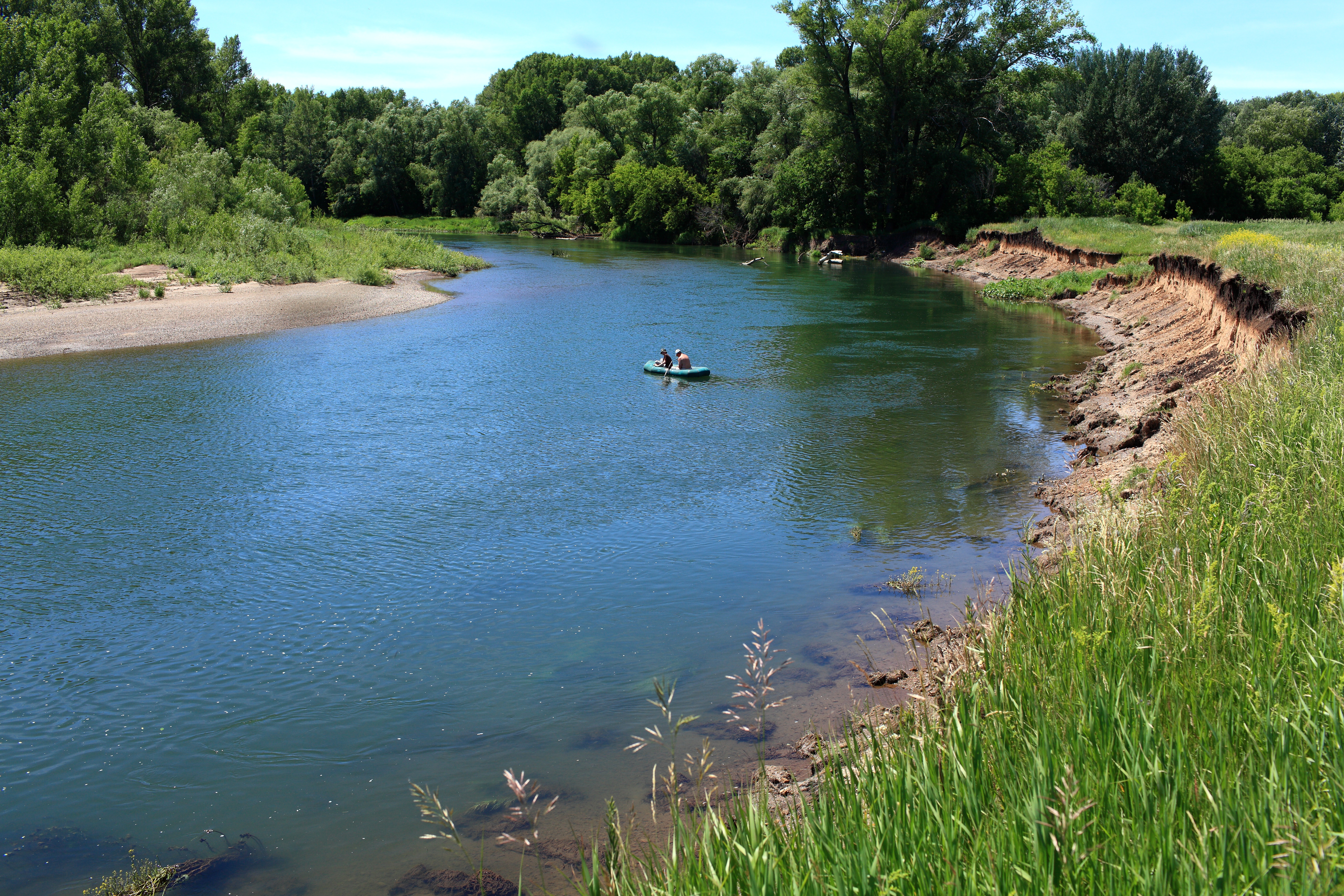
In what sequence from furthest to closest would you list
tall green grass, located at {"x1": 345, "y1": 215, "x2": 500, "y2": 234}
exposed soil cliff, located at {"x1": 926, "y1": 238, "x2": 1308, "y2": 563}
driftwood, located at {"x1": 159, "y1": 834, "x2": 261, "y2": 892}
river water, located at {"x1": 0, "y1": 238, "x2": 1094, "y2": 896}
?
tall green grass, located at {"x1": 345, "y1": 215, "x2": 500, "y2": 234} < exposed soil cliff, located at {"x1": 926, "y1": 238, "x2": 1308, "y2": 563} < river water, located at {"x1": 0, "y1": 238, "x2": 1094, "y2": 896} < driftwood, located at {"x1": 159, "y1": 834, "x2": 261, "y2": 892}

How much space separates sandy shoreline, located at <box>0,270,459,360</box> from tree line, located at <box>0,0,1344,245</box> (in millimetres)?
8816

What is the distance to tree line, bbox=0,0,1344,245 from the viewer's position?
143 feet

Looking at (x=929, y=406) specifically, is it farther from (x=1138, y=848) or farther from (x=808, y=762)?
(x=1138, y=848)

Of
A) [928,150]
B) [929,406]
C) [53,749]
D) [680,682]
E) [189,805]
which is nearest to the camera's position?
[189,805]

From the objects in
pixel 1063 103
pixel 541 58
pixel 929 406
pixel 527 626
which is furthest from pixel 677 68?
pixel 527 626

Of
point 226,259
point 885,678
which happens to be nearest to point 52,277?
point 226,259

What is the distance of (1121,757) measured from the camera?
152 inches

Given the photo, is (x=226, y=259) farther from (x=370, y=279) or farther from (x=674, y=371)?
(x=674, y=371)

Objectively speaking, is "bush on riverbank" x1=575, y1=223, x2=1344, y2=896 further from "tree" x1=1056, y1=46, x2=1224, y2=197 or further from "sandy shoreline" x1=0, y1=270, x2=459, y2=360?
"tree" x1=1056, y1=46, x2=1224, y2=197

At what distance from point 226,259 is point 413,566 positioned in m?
34.8

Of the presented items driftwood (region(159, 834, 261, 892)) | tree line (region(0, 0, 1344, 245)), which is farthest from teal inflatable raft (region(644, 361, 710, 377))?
tree line (region(0, 0, 1344, 245))

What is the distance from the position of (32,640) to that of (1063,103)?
238ft

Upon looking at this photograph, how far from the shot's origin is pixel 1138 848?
125 inches

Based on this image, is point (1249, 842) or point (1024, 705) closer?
point (1249, 842)
